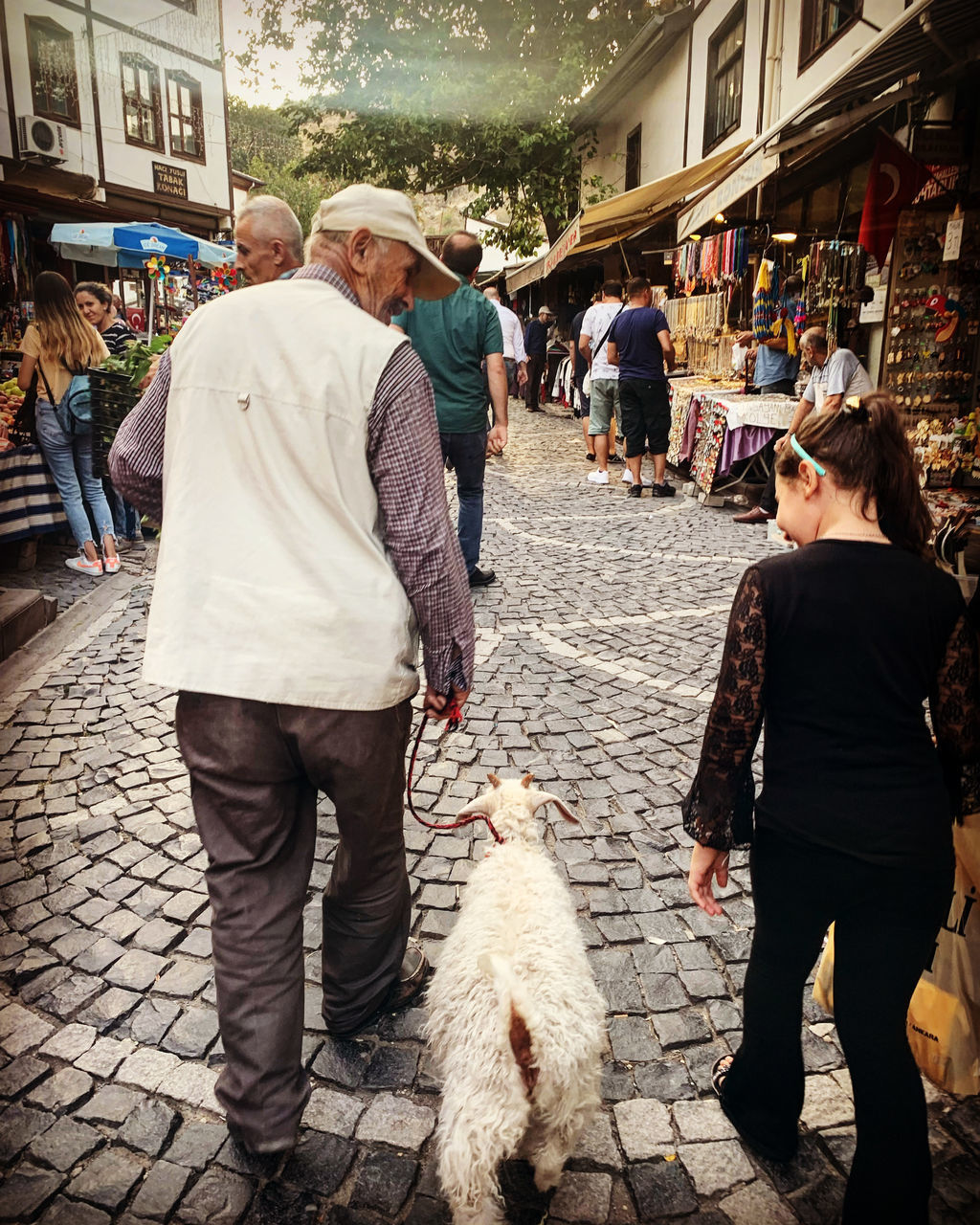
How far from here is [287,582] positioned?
188cm

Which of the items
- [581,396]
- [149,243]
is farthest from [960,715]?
[581,396]

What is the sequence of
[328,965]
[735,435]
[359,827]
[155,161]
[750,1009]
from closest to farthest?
[750,1009], [359,827], [328,965], [735,435], [155,161]

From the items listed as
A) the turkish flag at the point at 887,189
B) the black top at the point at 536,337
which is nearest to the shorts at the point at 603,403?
the turkish flag at the point at 887,189

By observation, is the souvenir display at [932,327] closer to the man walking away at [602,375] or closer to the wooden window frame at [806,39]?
the wooden window frame at [806,39]

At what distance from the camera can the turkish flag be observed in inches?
280

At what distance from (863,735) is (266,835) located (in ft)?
4.42

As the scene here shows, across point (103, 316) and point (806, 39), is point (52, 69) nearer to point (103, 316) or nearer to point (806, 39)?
point (103, 316)

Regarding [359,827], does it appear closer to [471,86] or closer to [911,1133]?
[911,1133]

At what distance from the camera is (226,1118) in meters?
2.19

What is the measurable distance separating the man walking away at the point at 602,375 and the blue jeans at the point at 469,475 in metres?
5.15

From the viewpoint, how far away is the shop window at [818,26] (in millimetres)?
9305

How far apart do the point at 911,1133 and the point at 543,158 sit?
2211 cm

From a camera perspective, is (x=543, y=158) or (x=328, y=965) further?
(x=543, y=158)

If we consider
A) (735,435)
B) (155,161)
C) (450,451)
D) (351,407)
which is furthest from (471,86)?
(351,407)
